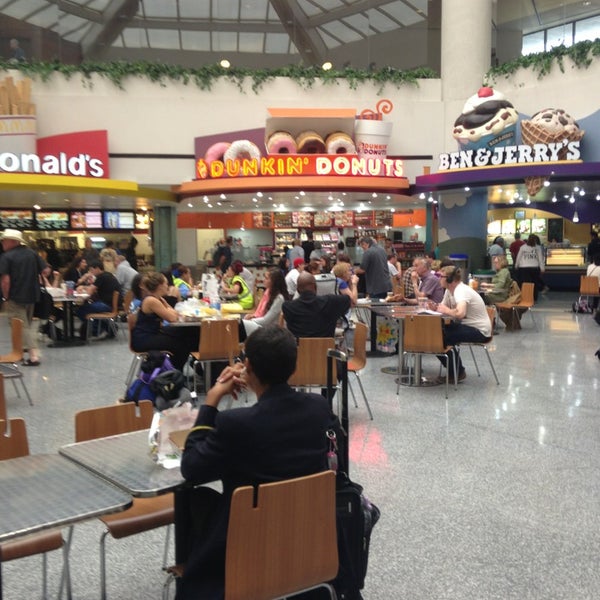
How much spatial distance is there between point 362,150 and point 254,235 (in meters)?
5.05

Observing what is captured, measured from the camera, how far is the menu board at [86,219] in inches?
669

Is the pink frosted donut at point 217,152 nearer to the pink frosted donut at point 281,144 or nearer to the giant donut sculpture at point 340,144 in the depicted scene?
the pink frosted donut at point 281,144

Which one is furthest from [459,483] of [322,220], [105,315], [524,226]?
[524,226]

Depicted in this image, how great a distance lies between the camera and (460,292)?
6672mm

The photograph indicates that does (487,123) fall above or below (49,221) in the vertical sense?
above

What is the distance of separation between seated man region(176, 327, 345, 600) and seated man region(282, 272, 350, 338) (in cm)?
352

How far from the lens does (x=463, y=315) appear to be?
6496 millimetres

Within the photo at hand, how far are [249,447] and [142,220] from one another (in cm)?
1640

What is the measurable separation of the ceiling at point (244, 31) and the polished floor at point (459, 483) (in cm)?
928

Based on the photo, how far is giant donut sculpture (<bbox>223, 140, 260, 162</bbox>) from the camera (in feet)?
49.2

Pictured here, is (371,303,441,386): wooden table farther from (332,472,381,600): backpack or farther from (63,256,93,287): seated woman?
(63,256,93,287): seated woman

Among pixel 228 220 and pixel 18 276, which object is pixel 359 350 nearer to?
pixel 18 276

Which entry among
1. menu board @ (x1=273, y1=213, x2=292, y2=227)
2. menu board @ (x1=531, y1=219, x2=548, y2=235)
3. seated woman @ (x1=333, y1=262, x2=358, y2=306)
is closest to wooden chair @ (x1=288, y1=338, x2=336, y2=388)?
seated woman @ (x1=333, y1=262, x2=358, y2=306)

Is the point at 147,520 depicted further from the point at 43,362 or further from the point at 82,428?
the point at 43,362
